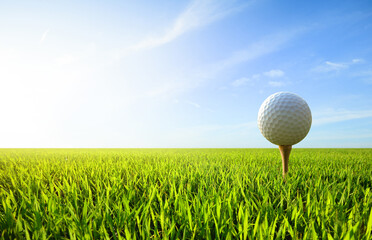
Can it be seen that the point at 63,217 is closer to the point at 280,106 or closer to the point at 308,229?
the point at 308,229

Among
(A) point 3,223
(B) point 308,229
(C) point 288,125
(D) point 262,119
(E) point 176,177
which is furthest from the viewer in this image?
(D) point 262,119

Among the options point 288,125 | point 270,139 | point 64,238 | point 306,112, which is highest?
point 306,112

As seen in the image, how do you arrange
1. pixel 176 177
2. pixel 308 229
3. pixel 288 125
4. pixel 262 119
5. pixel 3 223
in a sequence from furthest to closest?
pixel 262 119 → pixel 288 125 → pixel 176 177 → pixel 3 223 → pixel 308 229

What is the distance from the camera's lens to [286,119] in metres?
2.56

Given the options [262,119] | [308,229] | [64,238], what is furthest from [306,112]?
[64,238]

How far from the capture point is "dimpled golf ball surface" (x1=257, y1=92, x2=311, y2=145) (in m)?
2.54

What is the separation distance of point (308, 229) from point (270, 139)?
5.73 feet

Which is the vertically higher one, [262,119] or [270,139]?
[262,119]

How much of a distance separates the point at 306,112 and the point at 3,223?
9.79 feet

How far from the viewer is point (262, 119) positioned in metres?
2.76

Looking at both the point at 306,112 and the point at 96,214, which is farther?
the point at 306,112

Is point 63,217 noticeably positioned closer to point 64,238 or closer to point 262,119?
point 64,238

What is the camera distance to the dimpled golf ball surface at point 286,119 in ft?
8.35

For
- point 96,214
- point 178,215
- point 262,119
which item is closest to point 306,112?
point 262,119
